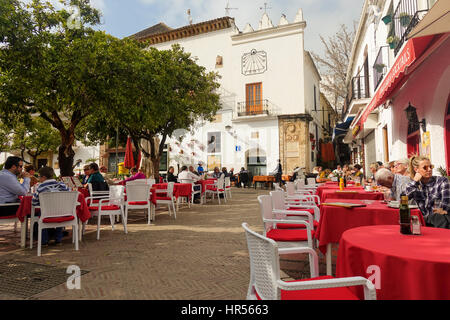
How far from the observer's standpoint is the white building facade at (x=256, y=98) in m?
19.7

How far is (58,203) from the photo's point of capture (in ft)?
14.3

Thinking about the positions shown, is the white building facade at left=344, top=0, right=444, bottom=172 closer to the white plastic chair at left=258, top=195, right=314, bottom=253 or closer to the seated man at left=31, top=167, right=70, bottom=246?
the white plastic chair at left=258, top=195, right=314, bottom=253

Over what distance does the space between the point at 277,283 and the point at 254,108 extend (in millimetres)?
19874

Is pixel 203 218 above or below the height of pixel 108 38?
below

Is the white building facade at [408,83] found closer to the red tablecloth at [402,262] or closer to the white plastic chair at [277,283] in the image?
the red tablecloth at [402,262]

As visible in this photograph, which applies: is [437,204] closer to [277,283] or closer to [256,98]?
[277,283]

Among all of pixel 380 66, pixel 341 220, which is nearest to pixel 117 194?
pixel 341 220

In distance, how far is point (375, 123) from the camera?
11.7 m
